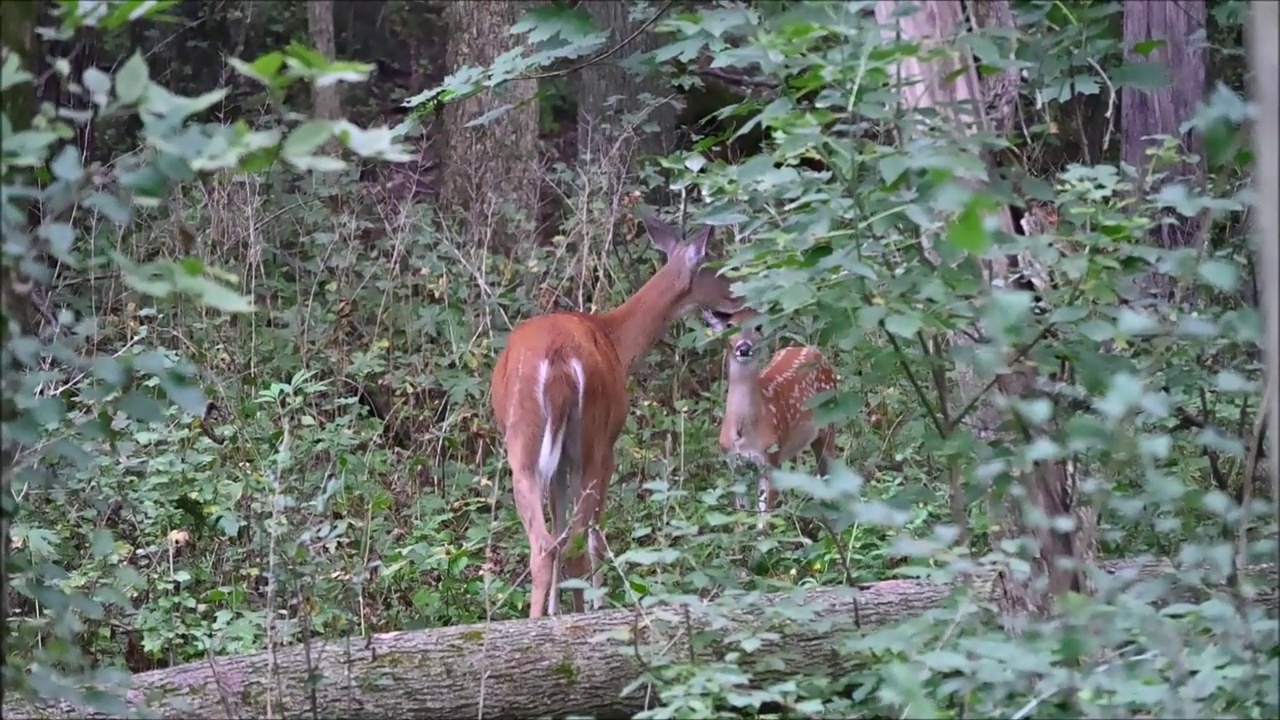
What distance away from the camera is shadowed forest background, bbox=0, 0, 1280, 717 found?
9.43ft

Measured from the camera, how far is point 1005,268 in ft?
13.1

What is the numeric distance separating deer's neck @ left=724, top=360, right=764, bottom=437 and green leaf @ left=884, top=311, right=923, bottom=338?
187 inches

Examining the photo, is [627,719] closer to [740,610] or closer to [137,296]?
[740,610]

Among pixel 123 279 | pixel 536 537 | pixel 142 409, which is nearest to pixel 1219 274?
pixel 142 409

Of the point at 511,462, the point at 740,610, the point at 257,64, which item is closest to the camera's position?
the point at 257,64

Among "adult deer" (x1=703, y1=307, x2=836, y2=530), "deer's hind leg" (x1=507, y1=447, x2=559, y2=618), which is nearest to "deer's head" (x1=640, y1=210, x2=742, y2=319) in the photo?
"adult deer" (x1=703, y1=307, x2=836, y2=530)

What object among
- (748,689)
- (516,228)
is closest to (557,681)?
(748,689)

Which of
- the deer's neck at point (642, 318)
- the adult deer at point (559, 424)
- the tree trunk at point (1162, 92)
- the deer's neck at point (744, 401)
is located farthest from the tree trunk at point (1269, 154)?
the deer's neck at point (744, 401)

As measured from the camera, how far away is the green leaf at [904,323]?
11.2 feet

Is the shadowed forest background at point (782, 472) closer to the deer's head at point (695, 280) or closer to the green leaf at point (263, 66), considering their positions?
the green leaf at point (263, 66)

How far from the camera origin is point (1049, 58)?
400 cm

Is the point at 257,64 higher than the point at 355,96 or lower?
higher

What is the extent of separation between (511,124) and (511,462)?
18.3 feet

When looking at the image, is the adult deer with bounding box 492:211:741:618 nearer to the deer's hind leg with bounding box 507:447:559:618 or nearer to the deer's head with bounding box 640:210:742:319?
the deer's hind leg with bounding box 507:447:559:618
